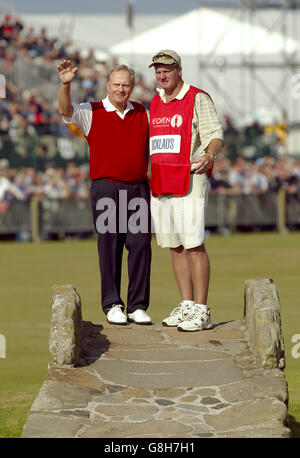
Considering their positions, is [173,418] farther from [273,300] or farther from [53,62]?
[53,62]

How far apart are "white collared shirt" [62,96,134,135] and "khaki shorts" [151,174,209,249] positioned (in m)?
0.77

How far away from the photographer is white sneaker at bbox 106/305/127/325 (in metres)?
8.77

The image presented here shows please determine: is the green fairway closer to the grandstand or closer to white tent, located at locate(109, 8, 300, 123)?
the grandstand

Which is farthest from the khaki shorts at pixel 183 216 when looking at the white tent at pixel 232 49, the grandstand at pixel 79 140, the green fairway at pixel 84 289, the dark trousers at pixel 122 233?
the white tent at pixel 232 49

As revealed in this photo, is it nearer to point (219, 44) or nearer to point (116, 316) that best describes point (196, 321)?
point (116, 316)

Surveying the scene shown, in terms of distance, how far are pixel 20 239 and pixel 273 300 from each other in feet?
58.7

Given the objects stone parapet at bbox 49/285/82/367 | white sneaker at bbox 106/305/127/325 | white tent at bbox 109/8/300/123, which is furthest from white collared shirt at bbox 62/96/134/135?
white tent at bbox 109/8/300/123

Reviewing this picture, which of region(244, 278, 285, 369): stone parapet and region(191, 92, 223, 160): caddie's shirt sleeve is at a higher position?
region(191, 92, 223, 160): caddie's shirt sleeve

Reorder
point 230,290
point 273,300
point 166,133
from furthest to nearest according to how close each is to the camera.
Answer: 1. point 230,290
2. point 166,133
3. point 273,300

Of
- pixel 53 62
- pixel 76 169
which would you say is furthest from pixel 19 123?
pixel 53 62

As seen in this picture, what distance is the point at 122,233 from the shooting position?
8.79 meters

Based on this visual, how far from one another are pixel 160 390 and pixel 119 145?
7.26 ft

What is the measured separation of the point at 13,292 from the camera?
1598 cm

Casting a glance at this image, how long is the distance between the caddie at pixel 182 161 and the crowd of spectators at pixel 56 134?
16564 mm
